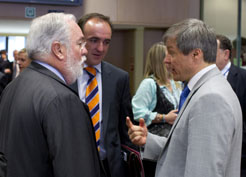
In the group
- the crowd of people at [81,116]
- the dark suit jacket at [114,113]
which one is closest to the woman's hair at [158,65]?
the dark suit jacket at [114,113]

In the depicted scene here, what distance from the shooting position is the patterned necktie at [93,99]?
2.15 meters

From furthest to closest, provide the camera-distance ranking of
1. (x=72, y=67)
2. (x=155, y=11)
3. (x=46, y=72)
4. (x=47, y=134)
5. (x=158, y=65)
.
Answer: (x=155, y=11), (x=158, y=65), (x=72, y=67), (x=46, y=72), (x=47, y=134)

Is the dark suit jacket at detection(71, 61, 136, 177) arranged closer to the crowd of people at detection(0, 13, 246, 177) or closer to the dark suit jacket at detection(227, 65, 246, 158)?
the crowd of people at detection(0, 13, 246, 177)

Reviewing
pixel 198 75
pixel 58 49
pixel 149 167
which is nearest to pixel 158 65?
pixel 149 167

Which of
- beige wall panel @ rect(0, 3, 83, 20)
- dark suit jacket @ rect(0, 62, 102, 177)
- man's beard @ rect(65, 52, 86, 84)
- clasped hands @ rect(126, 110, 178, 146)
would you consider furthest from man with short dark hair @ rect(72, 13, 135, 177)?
beige wall panel @ rect(0, 3, 83, 20)

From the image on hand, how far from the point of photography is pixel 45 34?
1555 mm

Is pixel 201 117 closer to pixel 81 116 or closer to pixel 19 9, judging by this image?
pixel 81 116

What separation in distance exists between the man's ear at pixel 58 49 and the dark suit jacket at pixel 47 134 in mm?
165

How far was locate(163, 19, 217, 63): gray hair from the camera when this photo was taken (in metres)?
1.56

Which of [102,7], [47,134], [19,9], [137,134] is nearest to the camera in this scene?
[47,134]

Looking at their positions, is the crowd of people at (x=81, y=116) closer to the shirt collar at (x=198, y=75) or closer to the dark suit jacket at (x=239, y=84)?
the shirt collar at (x=198, y=75)

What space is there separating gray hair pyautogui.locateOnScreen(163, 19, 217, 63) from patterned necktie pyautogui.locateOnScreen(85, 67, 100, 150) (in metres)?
0.78

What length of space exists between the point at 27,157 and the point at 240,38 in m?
5.39

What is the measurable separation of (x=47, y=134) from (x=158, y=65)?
1.81 m
